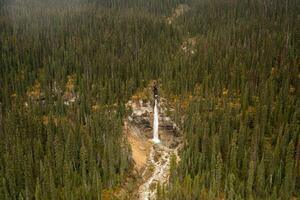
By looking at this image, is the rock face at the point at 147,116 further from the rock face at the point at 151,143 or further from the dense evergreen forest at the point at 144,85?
the dense evergreen forest at the point at 144,85

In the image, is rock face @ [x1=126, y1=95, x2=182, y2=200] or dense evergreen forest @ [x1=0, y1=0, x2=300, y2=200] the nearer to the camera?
dense evergreen forest @ [x1=0, y1=0, x2=300, y2=200]

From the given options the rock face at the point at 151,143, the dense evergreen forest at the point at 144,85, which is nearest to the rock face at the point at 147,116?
the rock face at the point at 151,143

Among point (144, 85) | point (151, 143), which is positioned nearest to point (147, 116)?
point (151, 143)

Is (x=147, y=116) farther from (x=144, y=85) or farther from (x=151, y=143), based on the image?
(x=144, y=85)

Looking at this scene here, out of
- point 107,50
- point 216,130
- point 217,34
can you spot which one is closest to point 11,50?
point 107,50

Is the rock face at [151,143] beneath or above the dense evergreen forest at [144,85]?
beneath

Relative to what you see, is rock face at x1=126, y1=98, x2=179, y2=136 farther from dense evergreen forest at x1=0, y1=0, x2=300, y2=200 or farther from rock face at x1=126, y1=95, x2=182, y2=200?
dense evergreen forest at x1=0, y1=0, x2=300, y2=200

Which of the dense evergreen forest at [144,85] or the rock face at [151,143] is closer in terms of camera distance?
the dense evergreen forest at [144,85]

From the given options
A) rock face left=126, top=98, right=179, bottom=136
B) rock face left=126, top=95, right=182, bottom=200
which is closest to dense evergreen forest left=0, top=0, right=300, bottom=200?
rock face left=126, top=98, right=179, bottom=136

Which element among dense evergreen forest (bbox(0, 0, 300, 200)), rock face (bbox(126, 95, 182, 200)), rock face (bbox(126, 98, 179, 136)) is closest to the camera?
dense evergreen forest (bbox(0, 0, 300, 200))
